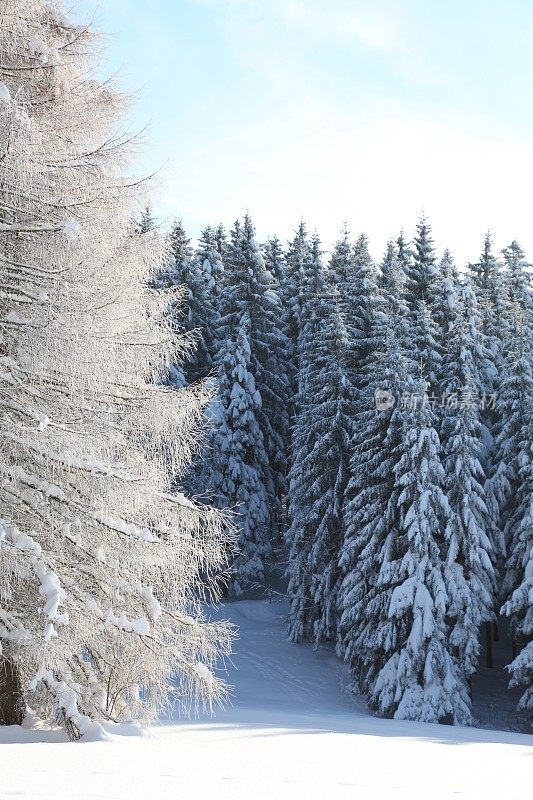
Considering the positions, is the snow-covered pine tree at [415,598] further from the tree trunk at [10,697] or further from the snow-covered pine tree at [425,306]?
the tree trunk at [10,697]

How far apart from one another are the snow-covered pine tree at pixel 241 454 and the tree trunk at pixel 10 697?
22.9 meters

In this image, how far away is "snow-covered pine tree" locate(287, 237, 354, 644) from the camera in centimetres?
2678

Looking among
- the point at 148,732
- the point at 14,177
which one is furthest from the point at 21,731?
the point at 14,177

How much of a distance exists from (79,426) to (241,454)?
2402cm

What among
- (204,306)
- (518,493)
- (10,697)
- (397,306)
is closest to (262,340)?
(204,306)

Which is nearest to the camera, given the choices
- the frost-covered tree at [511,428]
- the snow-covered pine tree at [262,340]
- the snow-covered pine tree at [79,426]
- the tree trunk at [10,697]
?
the snow-covered pine tree at [79,426]

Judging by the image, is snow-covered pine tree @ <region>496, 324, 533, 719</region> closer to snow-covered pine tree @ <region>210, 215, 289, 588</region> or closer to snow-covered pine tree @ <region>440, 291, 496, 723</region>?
snow-covered pine tree @ <region>440, 291, 496, 723</region>

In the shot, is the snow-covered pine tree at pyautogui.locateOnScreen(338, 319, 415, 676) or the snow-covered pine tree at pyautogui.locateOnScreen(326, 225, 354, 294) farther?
the snow-covered pine tree at pyautogui.locateOnScreen(326, 225, 354, 294)

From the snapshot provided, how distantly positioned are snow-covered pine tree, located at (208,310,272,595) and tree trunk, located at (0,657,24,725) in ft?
75.1

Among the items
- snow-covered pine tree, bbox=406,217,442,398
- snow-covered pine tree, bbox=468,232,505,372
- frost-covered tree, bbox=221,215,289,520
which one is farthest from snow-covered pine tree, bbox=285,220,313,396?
snow-covered pine tree, bbox=468,232,505,372

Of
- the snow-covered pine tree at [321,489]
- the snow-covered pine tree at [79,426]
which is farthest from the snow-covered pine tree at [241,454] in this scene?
the snow-covered pine tree at [79,426]

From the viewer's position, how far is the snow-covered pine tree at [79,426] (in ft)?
22.7

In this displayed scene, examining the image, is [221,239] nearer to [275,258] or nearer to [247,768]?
[275,258]

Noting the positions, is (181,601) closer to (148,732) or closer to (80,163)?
(148,732)
